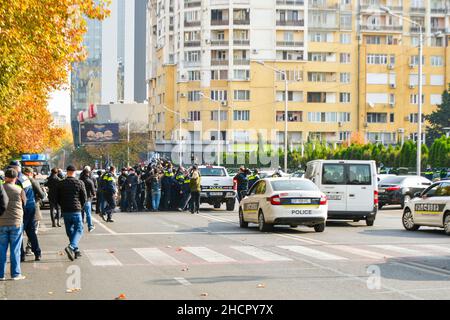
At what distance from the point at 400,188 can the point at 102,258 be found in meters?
25.4

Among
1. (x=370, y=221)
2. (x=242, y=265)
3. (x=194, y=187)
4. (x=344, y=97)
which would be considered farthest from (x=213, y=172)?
(x=344, y=97)

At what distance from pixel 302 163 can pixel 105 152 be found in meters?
40.5

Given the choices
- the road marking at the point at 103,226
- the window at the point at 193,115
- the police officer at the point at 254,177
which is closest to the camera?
the road marking at the point at 103,226

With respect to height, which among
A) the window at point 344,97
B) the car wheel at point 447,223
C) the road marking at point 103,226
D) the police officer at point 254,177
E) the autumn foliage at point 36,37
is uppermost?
the window at point 344,97

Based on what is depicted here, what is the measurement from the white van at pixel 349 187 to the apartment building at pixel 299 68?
267 ft

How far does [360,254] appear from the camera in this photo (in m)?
18.0

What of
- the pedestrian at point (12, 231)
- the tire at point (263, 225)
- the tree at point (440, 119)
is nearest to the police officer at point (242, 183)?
the tire at point (263, 225)

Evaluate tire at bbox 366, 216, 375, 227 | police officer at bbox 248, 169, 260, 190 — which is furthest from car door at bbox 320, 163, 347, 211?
police officer at bbox 248, 169, 260, 190

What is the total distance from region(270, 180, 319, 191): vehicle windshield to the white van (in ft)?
8.91

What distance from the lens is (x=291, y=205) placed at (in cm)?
2419

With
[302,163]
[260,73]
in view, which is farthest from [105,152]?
[302,163]

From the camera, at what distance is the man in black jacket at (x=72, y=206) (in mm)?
17562

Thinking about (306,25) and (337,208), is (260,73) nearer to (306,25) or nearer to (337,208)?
(306,25)

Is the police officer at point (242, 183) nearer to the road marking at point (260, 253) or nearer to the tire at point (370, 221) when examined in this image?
the tire at point (370, 221)
